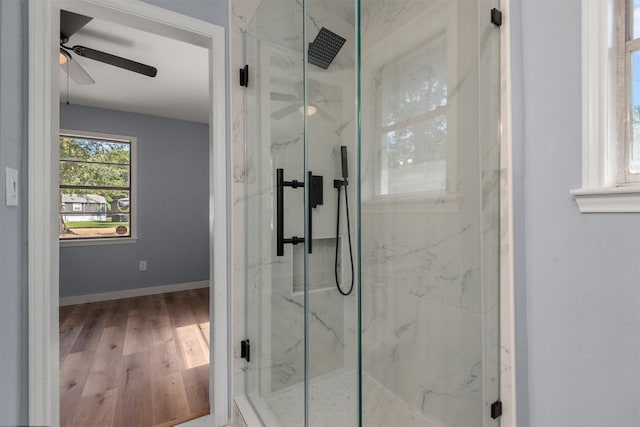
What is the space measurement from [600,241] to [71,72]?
11.0 ft

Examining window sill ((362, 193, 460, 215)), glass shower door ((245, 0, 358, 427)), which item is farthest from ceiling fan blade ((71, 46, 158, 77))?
window sill ((362, 193, 460, 215))

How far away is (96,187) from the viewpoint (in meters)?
4.29

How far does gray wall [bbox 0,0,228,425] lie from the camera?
83 centimetres

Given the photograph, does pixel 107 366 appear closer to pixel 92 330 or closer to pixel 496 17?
pixel 92 330

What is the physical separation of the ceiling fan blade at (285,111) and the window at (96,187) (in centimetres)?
363

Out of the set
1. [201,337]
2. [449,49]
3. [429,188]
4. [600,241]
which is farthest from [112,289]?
[600,241]

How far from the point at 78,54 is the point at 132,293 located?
10.4 feet

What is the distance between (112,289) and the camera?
4.22 metres

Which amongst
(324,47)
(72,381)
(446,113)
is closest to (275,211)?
(324,47)

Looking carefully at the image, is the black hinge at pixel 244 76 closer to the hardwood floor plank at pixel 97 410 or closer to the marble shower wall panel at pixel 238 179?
the marble shower wall panel at pixel 238 179

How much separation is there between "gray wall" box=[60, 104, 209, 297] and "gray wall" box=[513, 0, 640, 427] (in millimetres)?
4526

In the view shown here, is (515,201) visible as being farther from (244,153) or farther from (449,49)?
(244,153)

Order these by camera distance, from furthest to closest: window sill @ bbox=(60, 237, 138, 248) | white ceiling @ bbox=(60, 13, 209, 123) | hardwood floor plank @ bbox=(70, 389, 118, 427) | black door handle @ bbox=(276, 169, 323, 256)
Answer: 1. window sill @ bbox=(60, 237, 138, 248)
2. white ceiling @ bbox=(60, 13, 209, 123)
3. hardwood floor plank @ bbox=(70, 389, 118, 427)
4. black door handle @ bbox=(276, 169, 323, 256)

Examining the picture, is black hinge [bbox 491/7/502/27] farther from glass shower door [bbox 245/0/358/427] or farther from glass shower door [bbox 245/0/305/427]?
glass shower door [bbox 245/0/305/427]
